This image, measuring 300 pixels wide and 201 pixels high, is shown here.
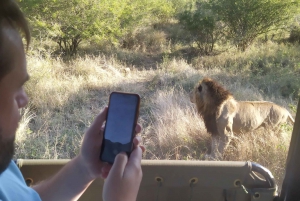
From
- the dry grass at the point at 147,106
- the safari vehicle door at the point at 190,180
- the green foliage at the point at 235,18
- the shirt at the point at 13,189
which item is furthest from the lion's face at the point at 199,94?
the green foliage at the point at 235,18

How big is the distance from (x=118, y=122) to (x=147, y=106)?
1.50 meters

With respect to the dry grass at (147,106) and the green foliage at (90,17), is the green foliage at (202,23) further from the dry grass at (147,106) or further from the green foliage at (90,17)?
the dry grass at (147,106)

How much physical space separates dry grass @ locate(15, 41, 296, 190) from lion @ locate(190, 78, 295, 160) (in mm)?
73

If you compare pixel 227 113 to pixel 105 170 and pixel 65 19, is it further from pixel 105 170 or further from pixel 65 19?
pixel 65 19

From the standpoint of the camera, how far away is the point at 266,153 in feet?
5.76

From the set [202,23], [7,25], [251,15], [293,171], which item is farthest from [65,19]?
[7,25]

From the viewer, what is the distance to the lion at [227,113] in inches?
80.7

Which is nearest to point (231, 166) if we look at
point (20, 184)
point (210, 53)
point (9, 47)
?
point (20, 184)

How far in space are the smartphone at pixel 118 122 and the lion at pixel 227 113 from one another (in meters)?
1.18

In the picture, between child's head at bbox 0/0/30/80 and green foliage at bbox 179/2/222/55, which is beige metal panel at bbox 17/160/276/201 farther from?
green foliage at bbox 179/2/222/55

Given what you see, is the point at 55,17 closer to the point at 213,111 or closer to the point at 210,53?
the point at 210,53

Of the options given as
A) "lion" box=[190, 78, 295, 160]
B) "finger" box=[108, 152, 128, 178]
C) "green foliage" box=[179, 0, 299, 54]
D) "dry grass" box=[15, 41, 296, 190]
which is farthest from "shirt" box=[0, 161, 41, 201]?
"green foliage" box=[179, 0, 299, 54]

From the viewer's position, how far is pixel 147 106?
2.42m

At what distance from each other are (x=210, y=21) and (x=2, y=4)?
4.48 metres
